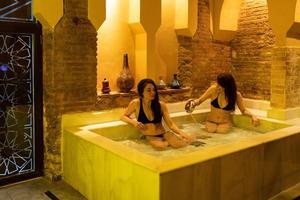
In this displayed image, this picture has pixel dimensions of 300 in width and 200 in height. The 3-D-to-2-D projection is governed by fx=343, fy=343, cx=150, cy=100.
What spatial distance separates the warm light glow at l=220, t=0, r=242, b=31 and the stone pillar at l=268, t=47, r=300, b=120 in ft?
4.47

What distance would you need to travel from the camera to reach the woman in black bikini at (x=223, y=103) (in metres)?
5.20

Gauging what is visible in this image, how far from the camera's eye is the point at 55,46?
415cm

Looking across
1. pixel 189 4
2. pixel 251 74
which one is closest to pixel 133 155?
pixel 189 4

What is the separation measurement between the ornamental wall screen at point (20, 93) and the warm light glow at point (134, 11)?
4.95 feet

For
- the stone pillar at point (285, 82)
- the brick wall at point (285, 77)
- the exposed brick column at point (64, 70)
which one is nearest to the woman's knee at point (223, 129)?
the stone pillar at point (285, 82)

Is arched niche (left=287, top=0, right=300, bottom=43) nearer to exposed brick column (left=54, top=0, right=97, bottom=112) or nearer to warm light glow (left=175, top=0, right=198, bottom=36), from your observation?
warm light glow (left=175, top=0, right=198, bottom=36)

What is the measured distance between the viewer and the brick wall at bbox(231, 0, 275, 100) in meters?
6.18

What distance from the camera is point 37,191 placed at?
3.91 metres

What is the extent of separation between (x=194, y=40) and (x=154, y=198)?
12.6 ft

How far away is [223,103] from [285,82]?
96 centimetres

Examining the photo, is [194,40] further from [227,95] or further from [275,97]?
[275,97]

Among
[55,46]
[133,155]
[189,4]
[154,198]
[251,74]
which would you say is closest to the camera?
[154,198]

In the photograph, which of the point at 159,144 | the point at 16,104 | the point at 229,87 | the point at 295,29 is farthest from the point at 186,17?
the point at 16,104

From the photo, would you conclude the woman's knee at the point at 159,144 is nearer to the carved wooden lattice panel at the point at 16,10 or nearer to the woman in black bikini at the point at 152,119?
the woman in black bikini at the point at 152,119
